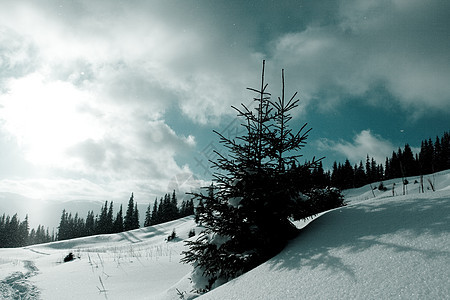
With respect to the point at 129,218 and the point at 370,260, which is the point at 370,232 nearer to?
the point at 370,260

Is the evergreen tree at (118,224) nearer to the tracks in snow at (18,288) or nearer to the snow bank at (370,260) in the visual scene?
the tracks in snow at (18,288)

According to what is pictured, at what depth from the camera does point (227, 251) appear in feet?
12.6

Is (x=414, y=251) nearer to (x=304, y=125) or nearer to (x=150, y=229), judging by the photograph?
(x=304, y=125)

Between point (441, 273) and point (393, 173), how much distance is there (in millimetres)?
68774

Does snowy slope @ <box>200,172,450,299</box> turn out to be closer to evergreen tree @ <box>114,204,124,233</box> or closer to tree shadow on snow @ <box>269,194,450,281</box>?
tree shadow on snow @ <box>269,194,450,281</box>

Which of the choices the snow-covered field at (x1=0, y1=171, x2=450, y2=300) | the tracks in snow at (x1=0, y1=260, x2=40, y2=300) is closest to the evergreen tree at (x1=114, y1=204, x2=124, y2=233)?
the tracks in snow at (x1=0, y1=260, x2=40, y2=300)

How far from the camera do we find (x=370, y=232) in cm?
246

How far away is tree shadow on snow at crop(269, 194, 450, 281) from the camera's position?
201 cm

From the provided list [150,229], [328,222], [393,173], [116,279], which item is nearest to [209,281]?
[328,222]

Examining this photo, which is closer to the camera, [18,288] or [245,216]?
[245,216]

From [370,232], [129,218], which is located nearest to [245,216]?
[370,232]

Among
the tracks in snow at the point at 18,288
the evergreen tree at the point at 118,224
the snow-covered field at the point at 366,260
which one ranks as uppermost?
the snow-covered field at the point at 366,260

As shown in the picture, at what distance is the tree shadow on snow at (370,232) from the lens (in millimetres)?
2012

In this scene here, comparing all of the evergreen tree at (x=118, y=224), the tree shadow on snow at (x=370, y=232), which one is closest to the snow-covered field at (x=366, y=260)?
the tree shadow on snow at (x=370, y=232)
